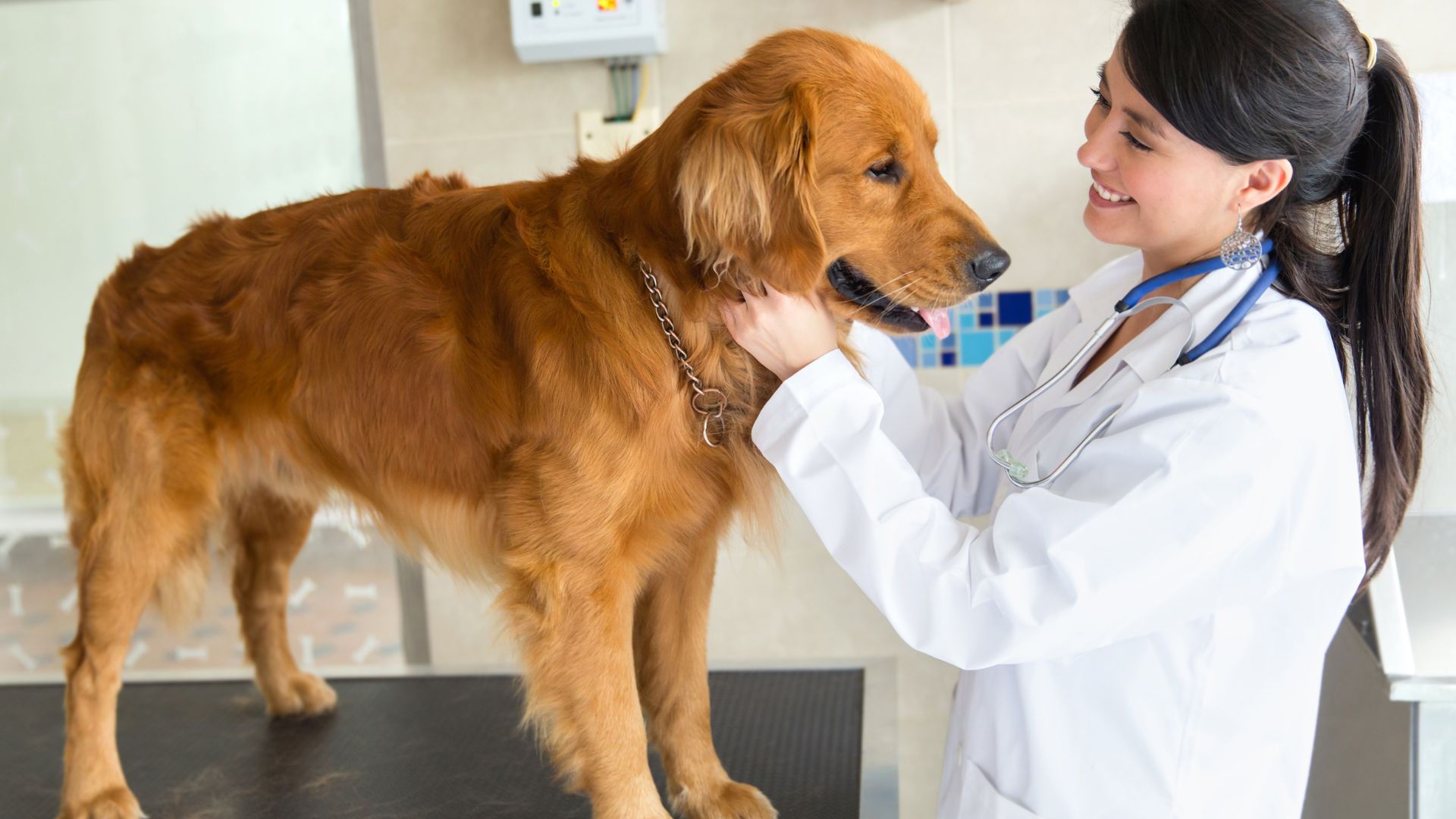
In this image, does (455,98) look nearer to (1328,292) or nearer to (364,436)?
(364,436)

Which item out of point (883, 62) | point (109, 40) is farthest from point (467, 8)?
point (883, 62)

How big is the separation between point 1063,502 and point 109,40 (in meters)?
2.80

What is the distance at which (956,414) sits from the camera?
1724 mm

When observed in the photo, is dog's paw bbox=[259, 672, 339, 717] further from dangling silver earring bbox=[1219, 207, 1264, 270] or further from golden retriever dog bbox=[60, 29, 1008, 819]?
dangling silver earring bbox=[1219, 207, 1264, 270]

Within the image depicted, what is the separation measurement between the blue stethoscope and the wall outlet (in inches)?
52.8

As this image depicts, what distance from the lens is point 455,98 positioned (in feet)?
8.16

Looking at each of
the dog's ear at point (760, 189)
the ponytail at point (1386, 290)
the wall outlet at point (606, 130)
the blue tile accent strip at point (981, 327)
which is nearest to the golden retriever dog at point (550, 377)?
the dog's ear at point (760, 189)

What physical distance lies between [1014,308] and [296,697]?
1.66 metres

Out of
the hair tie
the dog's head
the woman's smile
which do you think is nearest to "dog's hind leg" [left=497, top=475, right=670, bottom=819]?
the dog's head

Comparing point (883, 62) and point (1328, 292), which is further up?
point (883, 62)

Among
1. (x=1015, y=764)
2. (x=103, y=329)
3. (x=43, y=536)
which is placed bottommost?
(x=43, y=536)

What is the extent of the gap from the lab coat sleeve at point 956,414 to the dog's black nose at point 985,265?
32 centimetres

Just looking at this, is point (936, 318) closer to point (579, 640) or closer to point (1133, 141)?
point (1133, 141)

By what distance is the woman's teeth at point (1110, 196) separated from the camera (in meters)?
1.32
